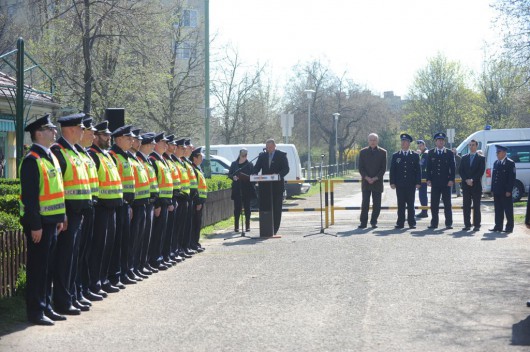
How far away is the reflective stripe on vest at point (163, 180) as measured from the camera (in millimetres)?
13289

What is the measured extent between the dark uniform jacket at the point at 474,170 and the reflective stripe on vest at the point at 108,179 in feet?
36.2

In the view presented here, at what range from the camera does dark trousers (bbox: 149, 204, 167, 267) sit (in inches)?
525

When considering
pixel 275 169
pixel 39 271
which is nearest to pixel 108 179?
pixel 39 271

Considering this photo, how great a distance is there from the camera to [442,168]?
20.6m

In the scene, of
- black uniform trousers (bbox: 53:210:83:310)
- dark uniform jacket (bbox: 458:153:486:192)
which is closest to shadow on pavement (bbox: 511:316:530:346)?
black uniform trousers (bbox: 53:210:83:310)

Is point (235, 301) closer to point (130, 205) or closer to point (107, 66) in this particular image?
point (130, 205)

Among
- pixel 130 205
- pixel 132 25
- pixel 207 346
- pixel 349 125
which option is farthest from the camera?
pixel 349 125

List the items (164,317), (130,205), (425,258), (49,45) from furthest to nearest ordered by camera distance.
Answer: (49,45) → (425,258) → (130,205) → (164,317)

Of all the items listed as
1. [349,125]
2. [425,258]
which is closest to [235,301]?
[425,258]

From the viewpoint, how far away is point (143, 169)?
1234 cm

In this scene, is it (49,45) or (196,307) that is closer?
(196,307)

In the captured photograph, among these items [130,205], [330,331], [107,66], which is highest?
[107,66]

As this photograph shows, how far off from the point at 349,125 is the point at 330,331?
241ft

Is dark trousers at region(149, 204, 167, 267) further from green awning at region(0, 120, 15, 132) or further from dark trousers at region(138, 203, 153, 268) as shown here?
green awning at region(0, 120, 15, 132)
